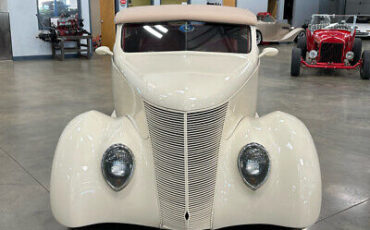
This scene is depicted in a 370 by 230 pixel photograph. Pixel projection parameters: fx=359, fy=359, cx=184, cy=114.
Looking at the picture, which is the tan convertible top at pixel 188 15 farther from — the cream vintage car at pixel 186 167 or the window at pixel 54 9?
the window at pixel 54 9

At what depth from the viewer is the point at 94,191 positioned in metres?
2.25

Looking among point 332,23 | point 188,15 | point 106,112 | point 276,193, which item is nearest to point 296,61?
point 332,23

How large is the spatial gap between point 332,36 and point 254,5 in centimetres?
1107

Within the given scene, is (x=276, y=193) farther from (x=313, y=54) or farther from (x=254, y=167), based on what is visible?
(x=313, y=54)

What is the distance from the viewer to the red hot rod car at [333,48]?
8.66 meters

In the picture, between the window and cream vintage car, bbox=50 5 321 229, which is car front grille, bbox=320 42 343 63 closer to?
cream vintage car, bbox=50 5 321 229

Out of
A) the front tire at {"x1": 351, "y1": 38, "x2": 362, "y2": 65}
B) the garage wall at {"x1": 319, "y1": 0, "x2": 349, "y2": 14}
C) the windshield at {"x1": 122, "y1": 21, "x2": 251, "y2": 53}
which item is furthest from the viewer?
the garage wall at {"x1": 319, "y1": 0, "x2": 349, "y2": 14}

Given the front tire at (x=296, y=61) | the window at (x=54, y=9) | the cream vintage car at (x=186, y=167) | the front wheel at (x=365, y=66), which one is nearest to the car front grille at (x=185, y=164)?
the cream vintage car at (x=186, y=167)

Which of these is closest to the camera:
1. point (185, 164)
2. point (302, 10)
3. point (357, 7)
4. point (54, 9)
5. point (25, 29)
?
point (185, 164)

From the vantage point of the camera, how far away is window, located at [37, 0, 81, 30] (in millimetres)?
11961

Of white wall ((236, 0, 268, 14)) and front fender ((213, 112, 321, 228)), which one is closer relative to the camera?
front fender ((213, 112, 321, 228))

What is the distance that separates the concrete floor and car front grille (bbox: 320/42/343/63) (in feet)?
1.39

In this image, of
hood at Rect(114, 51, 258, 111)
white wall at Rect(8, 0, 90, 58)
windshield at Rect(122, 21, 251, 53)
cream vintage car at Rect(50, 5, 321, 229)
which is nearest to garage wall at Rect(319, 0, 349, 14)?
white wall at Rect(8, 0, 90, 58)

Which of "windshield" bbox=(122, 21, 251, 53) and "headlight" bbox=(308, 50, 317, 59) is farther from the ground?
"windshield" bbox=(122, 21, 251, 53)
